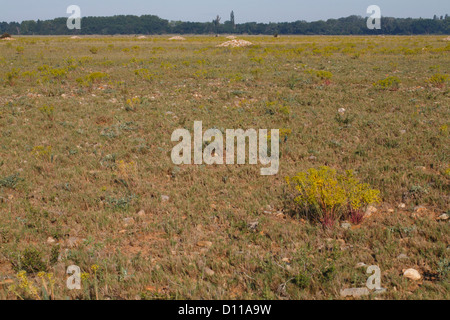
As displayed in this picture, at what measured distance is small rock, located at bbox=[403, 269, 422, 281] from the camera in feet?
12.0

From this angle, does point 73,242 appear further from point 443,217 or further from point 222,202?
point 443,217

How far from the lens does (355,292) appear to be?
348cm

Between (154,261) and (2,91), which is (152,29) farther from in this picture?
(154,261)

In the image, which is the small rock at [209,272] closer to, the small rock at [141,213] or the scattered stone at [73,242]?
the small rock at [141,213]

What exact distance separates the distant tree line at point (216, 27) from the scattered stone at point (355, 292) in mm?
176919

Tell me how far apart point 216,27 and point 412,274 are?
187 m

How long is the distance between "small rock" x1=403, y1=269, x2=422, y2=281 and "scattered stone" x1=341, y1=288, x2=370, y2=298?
60 centimetres

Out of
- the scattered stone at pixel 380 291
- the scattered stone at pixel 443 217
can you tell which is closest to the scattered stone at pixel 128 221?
the scattered stone at pixel 380 291

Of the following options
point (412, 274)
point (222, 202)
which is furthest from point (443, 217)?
point (222, 202)

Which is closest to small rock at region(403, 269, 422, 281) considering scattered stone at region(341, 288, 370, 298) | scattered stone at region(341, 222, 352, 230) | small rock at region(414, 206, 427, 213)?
scattered stone at region(341, 288, 370, 298)

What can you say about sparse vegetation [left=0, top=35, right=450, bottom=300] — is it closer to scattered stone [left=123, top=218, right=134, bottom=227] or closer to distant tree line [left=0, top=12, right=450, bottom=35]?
scattered stone [left=123, top=218, right=134, bottom=227]
